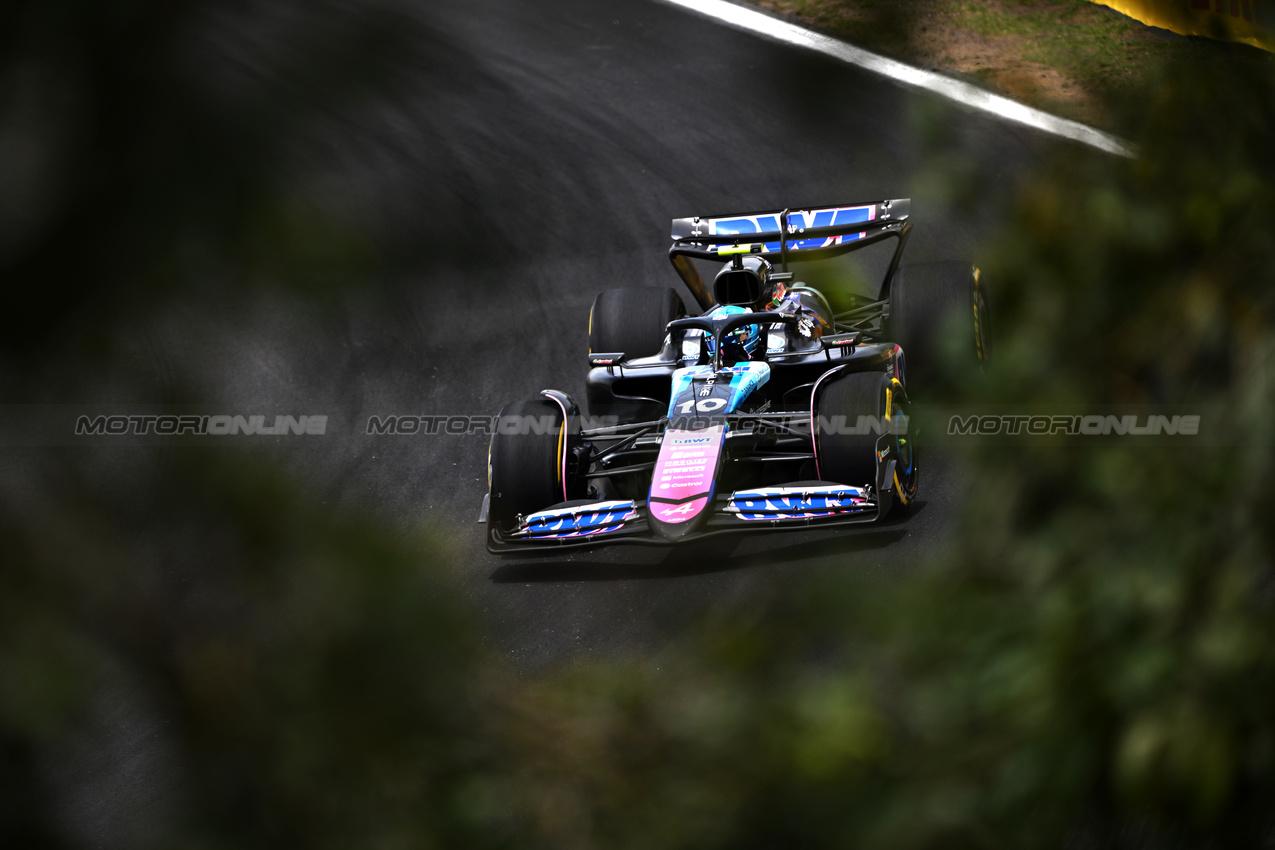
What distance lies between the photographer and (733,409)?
713cm

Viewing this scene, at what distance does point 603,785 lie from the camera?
103 centimetres

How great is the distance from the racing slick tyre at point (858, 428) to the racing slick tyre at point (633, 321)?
1816 mm

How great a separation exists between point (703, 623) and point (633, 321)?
23.2ft

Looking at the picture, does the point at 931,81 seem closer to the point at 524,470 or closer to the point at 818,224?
the point at 524,470

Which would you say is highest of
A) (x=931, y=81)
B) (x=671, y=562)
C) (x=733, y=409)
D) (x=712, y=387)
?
(x=931, y=81)

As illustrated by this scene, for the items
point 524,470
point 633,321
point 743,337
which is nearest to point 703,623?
point 524,470

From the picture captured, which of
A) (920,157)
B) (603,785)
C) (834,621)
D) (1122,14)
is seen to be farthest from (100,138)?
(1122,14)

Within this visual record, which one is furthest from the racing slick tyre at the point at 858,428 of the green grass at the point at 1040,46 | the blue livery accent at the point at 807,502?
the green grass at the point at 1040,46

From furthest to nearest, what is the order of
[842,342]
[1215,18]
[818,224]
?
[818,224] → [842,342] → [1215,18]

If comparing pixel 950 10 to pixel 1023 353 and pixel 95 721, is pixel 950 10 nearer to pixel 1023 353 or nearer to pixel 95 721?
pixel 1023 353

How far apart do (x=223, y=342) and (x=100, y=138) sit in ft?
0.56

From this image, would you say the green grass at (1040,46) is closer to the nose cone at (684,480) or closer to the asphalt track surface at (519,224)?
the asphalt track surface at (519,224)

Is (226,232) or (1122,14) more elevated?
(1122,14)

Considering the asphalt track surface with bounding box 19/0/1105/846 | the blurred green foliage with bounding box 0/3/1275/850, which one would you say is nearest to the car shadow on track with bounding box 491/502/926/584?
the asphalt track surface with bounding box 19/0/1105/846
